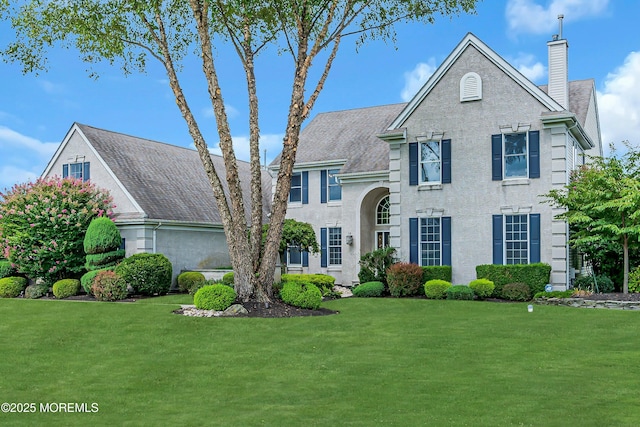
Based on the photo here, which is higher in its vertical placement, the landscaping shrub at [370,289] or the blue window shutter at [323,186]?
the blue window shutter at [323,186]

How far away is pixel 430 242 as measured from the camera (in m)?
26.6

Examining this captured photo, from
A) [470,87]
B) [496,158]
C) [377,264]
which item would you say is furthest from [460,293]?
[470,87]

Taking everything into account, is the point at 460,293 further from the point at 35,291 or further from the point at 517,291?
the point at 35,291

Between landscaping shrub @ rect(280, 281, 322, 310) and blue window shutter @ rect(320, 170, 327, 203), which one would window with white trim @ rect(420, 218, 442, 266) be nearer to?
landscaping shrub @ rect(280, 281, 322, 310)

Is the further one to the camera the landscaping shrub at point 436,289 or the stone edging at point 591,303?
the landscaping shrub at point 436,289

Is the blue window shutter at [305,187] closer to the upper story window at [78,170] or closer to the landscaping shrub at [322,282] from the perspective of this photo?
the landscaping shrub at [322,282]

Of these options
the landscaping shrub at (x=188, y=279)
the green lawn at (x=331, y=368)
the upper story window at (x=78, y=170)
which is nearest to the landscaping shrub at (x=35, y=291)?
the upper story window at (x=78, y=170)

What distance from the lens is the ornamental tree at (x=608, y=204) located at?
2188cm

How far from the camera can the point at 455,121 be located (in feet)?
86.6

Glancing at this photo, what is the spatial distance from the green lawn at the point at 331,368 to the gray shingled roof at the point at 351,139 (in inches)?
519

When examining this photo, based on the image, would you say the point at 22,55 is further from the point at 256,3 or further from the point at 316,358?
the point at 316,358

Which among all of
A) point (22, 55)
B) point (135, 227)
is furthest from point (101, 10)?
point (135, 227)

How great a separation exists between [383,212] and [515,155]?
864 cm

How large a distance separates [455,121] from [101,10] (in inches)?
536
